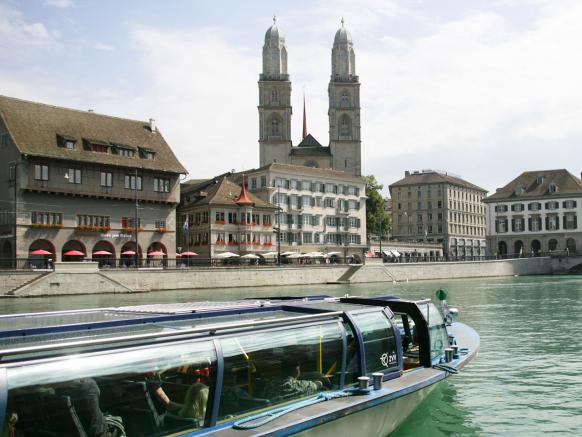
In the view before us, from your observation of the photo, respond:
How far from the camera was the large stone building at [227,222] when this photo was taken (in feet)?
230

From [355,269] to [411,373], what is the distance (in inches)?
2294

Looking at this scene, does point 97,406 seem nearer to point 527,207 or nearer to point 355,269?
point 355,269

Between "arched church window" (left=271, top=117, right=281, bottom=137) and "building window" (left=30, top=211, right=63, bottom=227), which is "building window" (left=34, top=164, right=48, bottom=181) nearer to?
"building window" (left=30, top=211, right=63, bottom=227)

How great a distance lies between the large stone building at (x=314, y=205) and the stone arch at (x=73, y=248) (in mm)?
23498

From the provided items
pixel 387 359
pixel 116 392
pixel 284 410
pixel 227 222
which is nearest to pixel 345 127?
pixel 227 222

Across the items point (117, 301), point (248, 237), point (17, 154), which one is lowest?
point (117, 301)

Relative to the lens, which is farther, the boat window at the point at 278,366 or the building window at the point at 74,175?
the building window at the point at 74,175

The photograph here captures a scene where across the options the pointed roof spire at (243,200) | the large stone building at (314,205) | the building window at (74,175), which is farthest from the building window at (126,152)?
the large stone building at (314,205)

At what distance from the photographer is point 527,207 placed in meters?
105

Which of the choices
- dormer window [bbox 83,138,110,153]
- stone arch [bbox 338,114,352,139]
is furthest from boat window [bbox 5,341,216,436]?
stone arch [bbox 338,114,352,139]

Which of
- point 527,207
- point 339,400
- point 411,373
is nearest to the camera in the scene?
point 339,400

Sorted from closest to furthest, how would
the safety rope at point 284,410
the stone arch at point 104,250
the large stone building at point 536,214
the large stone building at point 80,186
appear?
the safety rope at point 284,410 → the large stone building at point 80,186 → the stone arch at point 104,250 → the large stone building at point 536,214

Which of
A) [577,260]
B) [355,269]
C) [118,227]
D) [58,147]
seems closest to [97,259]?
[118,227]

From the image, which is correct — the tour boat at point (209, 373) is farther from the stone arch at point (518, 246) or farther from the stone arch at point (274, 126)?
the stone arch at point (518, 246)
